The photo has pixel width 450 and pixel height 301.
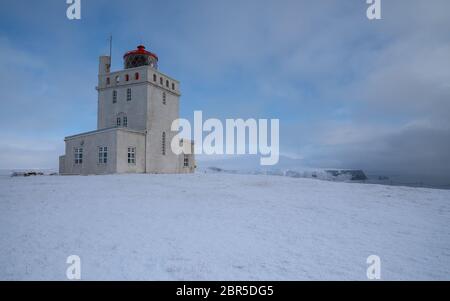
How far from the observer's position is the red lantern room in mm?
31578

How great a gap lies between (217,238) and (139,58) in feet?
99.0

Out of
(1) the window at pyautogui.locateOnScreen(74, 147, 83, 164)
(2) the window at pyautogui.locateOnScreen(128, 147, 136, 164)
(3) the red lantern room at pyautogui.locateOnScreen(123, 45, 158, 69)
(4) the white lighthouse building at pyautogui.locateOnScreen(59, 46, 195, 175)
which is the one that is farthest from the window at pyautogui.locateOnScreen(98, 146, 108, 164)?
(3) the red lantern room at pyautogui.locateOnScreen(123, 45, 158, 69)

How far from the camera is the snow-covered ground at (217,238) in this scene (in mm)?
5098

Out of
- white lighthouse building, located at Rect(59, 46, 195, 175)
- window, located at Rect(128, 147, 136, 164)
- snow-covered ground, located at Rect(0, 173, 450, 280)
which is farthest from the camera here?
window, located at Rect(128, 147, 136, 164)

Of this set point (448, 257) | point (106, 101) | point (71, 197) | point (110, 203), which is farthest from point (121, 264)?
point (106, 101)

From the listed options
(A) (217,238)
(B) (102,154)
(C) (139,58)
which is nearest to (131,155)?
(B) (102,154)

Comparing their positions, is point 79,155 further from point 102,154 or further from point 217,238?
point 217,238

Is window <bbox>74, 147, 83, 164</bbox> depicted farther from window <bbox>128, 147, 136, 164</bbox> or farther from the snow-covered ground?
the snow-covered ground

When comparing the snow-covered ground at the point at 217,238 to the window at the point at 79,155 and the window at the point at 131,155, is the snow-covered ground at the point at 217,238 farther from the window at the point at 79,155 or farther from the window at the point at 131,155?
the window at the point at 79,155

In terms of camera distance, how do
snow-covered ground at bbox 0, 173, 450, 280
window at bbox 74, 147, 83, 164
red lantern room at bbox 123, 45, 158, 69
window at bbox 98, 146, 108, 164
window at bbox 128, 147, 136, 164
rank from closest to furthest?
1. snow-covered ground at bbox 0, 173, 450, 280
2. window at bbox 98, 146, 108, 164
3. window at bbox 128, 147, 136, 164
4. window at bbox 74, 147, 83, 164
5. red lantern room at bbox 123, 45, 158, 69

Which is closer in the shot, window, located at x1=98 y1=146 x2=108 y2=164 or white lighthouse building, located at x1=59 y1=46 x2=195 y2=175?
window, located at x1=98 y1=146 x2=108 y2=164

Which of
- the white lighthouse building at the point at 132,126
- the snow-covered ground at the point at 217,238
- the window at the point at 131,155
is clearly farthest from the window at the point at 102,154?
the snow-covered ground at the point at 217,238

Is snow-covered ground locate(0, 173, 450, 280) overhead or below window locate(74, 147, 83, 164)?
below

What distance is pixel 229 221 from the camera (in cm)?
851
